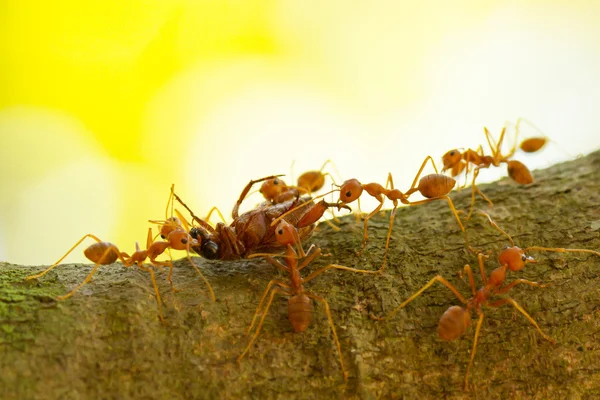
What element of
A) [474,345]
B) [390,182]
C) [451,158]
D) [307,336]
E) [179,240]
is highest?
[451,158]

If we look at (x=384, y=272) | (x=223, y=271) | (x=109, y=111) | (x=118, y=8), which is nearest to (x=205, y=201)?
(x=109, y=111)

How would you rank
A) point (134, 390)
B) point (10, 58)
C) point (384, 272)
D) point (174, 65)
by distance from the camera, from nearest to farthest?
point (134, 390), point (384, 272), point (10, 58), point (174, 65)

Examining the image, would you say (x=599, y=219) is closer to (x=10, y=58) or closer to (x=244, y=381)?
(x=244, y=381)

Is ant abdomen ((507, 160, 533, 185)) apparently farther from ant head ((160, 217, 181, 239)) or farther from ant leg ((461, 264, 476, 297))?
A: ant head ((160, 217, 181, 239))

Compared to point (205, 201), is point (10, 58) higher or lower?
higher

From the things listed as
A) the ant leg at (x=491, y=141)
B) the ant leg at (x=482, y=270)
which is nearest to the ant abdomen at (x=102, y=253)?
the ant leg at (x=482, y=270)

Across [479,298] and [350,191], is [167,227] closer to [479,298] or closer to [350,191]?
[350,191]

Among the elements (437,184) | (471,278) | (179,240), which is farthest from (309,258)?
(437,184)
